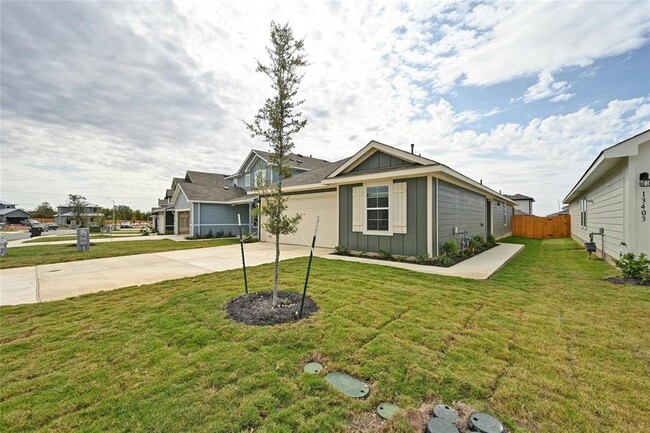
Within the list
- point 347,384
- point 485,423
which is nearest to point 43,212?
point 347,384

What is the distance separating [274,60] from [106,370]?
412 centimetres

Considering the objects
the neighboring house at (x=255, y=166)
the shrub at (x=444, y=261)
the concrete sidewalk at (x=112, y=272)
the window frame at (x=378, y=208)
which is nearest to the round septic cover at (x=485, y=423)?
the concrete sidewalk at (x=112, y=272)

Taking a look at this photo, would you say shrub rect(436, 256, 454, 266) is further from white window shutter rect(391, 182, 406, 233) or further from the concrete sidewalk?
white window shutter rect(391, 182, 406, 233)

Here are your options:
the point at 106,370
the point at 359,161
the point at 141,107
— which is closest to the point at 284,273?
the point at 106,370

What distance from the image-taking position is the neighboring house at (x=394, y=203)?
7840 mm

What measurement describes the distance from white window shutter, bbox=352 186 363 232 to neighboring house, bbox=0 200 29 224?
73.4 meters

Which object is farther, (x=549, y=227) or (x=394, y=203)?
(x=549, y=227)

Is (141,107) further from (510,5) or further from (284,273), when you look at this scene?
(510,5)

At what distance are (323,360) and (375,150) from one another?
752 cm

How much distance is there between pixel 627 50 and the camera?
7719mm

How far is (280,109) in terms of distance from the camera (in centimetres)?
384

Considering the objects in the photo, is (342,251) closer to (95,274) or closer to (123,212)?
(95,274)

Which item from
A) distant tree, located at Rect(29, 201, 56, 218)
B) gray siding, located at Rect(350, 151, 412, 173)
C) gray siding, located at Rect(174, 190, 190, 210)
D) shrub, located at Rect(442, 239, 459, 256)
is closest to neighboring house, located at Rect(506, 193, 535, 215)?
shrub, located at Rect(442, 239, 459, 256)

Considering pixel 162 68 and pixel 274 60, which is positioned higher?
pixel 162 68
